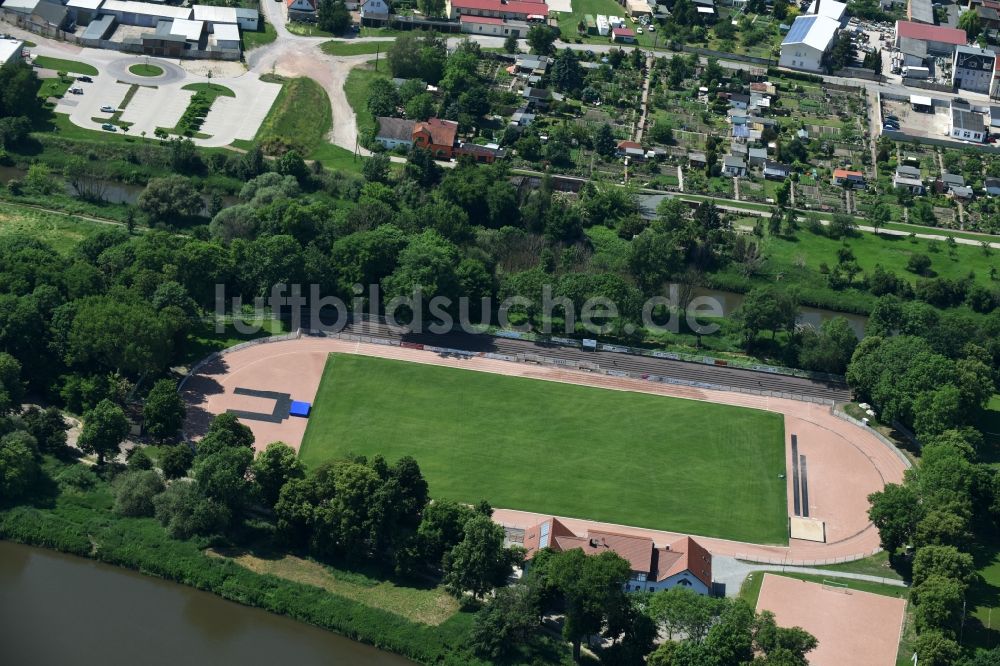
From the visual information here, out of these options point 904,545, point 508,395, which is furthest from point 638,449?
point 904,545

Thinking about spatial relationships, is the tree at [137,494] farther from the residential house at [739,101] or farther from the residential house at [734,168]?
the residential house at [739,101]

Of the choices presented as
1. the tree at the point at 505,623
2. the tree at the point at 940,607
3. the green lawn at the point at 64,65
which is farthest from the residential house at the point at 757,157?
the tree at the point at 505,623

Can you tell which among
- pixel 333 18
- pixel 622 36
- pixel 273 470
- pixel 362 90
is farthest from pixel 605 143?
pixel 273 470

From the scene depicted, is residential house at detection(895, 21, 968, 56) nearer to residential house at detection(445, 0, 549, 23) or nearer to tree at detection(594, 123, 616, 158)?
residential house at detection(445, 0, 549, 23)

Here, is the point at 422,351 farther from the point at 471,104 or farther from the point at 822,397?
the point at 471,104

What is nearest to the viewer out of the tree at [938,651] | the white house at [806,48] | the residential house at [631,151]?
the tree at [938,651]

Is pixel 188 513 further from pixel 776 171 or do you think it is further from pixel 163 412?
pixel 776 171

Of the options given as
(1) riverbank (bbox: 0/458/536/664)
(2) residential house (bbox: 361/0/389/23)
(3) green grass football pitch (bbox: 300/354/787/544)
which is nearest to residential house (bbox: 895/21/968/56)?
(2) residential house (bbox: 361/0/389/23)
